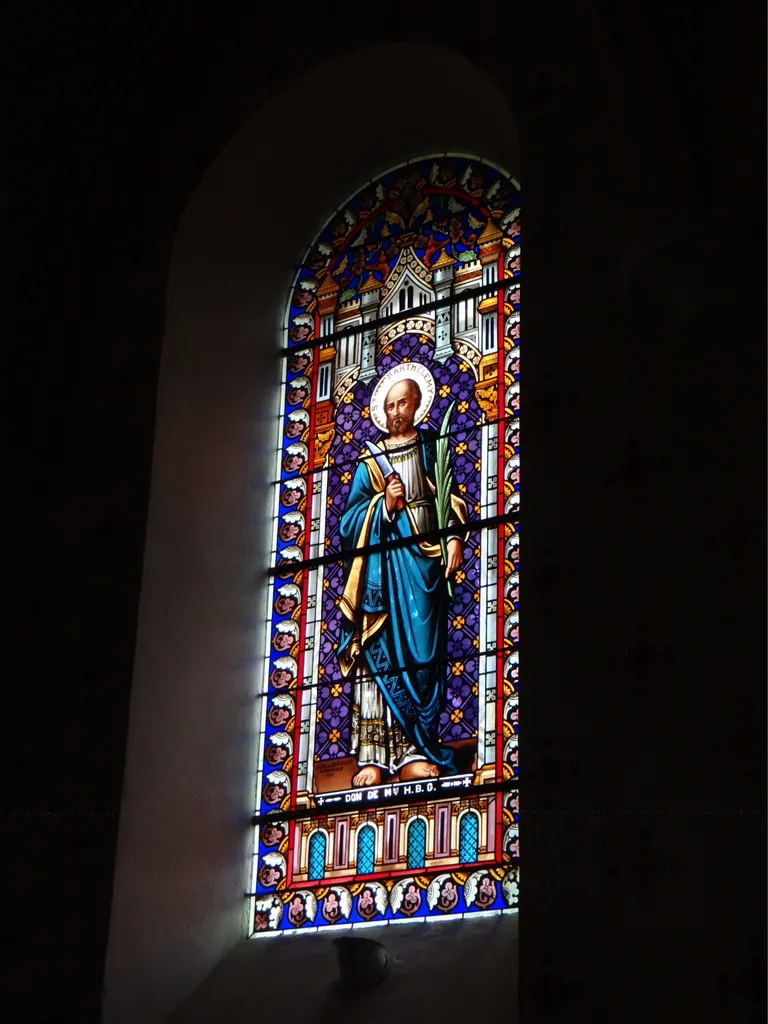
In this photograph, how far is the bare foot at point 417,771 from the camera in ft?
21.4

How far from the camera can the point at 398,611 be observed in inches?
271

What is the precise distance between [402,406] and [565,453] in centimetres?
139

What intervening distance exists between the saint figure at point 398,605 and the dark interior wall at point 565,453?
0.84m

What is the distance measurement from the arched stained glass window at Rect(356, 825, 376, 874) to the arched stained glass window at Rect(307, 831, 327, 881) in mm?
158

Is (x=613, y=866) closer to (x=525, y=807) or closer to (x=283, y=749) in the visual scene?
(x=525, y=807)

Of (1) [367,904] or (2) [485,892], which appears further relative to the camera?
(1) [367,904]

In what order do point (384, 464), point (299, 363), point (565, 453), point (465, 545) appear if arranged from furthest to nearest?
point (299, 363) < point (384, 464) < point (465, 545) < point (565, 453)

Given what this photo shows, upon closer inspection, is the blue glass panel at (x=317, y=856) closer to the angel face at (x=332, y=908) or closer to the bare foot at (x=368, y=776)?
the angel face at (x=332, y=908)

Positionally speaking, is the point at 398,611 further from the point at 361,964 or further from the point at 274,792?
the point at 361,964

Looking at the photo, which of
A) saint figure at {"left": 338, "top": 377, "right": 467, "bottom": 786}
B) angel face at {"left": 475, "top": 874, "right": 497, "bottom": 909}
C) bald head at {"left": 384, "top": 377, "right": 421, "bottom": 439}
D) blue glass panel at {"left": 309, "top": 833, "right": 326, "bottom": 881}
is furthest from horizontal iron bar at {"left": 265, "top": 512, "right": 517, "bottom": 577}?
angel face at {"left": 475, "top": 874, "right": 497, "bottom": 909}

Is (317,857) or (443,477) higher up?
(443,477)

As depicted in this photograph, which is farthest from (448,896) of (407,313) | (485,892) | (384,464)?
(407,313)


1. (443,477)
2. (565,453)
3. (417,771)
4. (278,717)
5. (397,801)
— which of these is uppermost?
(443,477)

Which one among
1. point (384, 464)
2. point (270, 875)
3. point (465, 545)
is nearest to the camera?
point (270, 875)
